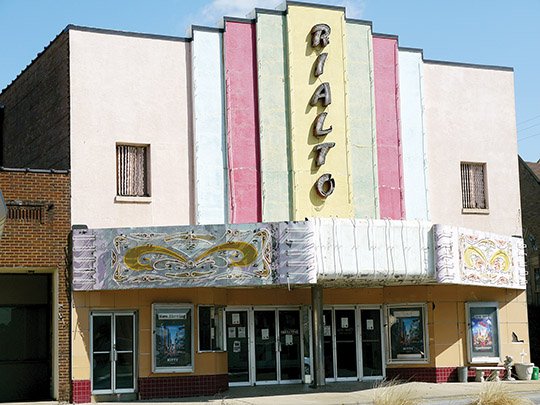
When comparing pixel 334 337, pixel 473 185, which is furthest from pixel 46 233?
pixel 473 185

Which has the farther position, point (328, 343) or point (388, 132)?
point (328, 343)

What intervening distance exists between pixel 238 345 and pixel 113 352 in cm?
440

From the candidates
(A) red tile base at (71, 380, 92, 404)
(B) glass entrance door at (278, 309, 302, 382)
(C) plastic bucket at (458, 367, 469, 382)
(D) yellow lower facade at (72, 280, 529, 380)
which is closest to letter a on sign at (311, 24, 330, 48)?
(D) yellow lower facade at (72, 280, 529, 380)

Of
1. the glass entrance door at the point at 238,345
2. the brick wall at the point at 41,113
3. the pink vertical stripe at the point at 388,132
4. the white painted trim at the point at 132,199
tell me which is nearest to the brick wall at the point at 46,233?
the brick wall at the point at 41,113

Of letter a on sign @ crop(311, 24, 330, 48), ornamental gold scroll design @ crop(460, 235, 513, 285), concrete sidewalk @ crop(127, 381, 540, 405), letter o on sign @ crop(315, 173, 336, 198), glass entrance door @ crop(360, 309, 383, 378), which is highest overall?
letter a on sign @ crop(311, 24, 330, 48)

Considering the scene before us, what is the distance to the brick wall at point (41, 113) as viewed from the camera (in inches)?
993

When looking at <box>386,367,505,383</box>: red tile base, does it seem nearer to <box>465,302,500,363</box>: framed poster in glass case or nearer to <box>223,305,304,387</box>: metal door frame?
<box>465,302,500,363</box>: framed poster in glass case

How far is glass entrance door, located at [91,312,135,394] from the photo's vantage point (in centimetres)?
2455

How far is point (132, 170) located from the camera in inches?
1005

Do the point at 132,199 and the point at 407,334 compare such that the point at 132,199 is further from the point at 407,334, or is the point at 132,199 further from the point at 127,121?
the point at 407,334

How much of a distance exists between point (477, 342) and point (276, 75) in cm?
1038

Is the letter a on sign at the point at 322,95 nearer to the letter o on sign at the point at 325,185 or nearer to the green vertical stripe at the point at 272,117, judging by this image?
the green vertical stripe at the point at 272,117

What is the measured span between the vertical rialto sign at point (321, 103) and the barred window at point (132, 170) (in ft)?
16.1

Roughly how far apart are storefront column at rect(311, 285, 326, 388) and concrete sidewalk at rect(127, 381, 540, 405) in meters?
0.35
